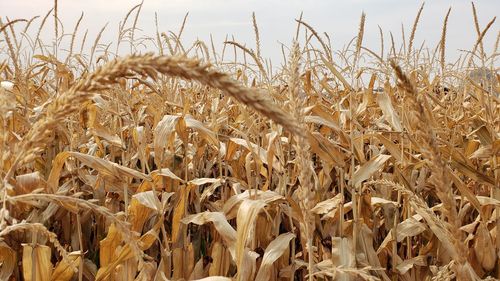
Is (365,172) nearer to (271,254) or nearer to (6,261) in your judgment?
(271,254)

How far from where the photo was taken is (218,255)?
238cm

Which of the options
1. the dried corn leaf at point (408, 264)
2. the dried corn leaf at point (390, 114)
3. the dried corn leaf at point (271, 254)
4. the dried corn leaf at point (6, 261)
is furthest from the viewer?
the dried corn leaf at point (390, 114)

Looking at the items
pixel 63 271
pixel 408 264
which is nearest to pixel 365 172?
pixel 408 264

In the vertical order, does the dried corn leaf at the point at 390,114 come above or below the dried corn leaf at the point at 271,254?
above

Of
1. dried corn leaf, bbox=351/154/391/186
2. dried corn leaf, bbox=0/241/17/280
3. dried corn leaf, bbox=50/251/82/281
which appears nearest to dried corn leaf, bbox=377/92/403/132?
dried corn leaf, bbox=351/154/391/186

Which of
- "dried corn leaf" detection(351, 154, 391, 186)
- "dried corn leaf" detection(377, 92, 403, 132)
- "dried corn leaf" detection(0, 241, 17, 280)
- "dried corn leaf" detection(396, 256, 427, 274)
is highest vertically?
"dried corn leaf" detection(377, 92, 403, 132)

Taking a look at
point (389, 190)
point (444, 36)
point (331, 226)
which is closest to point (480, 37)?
point (444, 36)

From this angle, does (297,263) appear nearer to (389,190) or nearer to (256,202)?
(256,202)

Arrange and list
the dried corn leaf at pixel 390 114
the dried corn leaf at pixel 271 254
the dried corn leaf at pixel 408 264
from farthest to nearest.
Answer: the dried corn leaf at pixel 390 114 → the dried corn leaf at pixel 408 264 → the dried corn leaf at pixel 271 254

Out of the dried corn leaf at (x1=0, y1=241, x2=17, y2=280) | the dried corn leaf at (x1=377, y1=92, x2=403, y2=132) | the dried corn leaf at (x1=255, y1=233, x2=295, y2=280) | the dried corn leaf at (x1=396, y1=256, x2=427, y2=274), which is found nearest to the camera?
the dried corn leaf at (x1=255, y1=233, x2=295, y2=280)

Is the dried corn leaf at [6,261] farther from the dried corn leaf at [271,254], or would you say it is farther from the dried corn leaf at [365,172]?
the dried corn leaf at [365,172]

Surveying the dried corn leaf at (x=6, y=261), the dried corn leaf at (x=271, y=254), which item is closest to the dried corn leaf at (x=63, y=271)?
the dried corn leaf at (x=6, y=261)

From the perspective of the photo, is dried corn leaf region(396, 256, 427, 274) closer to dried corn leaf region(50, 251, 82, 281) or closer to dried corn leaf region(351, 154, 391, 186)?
dried corn leaf region(351, 154, 391, 186)

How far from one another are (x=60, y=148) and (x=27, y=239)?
0.88 metres
